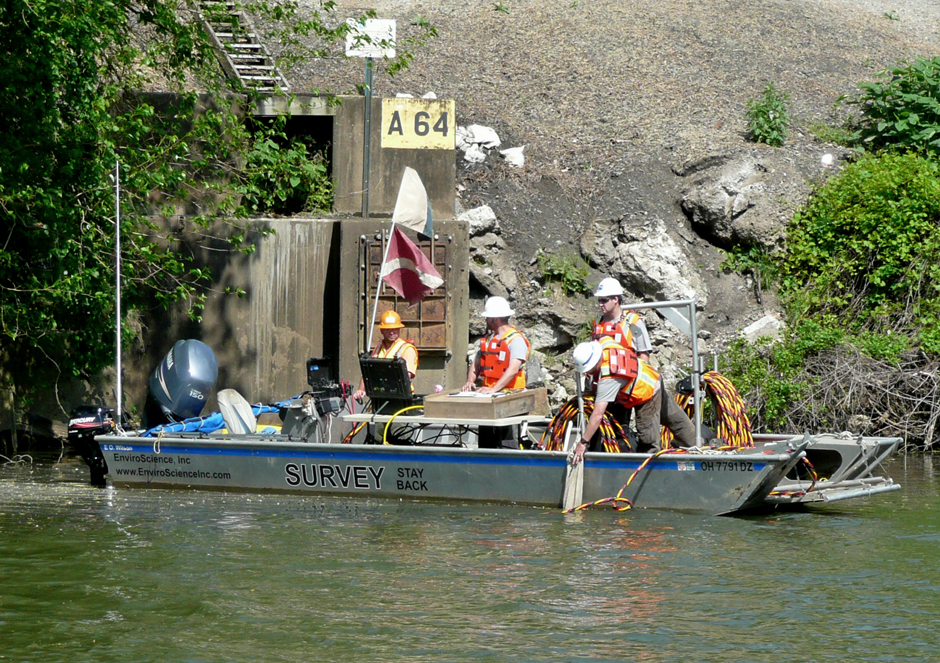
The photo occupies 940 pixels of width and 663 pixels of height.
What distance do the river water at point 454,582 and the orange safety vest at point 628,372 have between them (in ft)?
3.15

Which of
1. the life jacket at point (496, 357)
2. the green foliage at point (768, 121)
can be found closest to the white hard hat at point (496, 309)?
the life jacket at point (496, 357)

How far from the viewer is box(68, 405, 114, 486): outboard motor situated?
1134cm

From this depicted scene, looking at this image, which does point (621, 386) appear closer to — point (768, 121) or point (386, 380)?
point (386, 380)

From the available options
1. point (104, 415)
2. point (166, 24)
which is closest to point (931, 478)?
point (104, 415)

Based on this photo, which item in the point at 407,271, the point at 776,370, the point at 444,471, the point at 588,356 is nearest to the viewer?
the point at 588,356

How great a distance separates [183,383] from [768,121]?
1060 centimetres

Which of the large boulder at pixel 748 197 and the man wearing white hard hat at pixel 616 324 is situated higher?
the large boulder at pixel 748 197

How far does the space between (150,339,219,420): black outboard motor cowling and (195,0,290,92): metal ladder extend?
383 cm

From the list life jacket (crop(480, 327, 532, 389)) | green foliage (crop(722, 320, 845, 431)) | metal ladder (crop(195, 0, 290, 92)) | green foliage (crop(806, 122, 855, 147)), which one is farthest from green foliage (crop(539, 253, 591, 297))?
life jacket (crop(480, 327, 532, 389))

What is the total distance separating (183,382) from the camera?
11.5 metres

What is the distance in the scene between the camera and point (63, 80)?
1167 centimetres

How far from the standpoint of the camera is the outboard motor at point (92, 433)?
1134cm

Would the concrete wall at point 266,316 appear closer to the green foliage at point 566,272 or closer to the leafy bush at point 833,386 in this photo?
the green foliage at point 566,272

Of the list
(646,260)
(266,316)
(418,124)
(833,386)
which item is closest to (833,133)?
(646,260)
